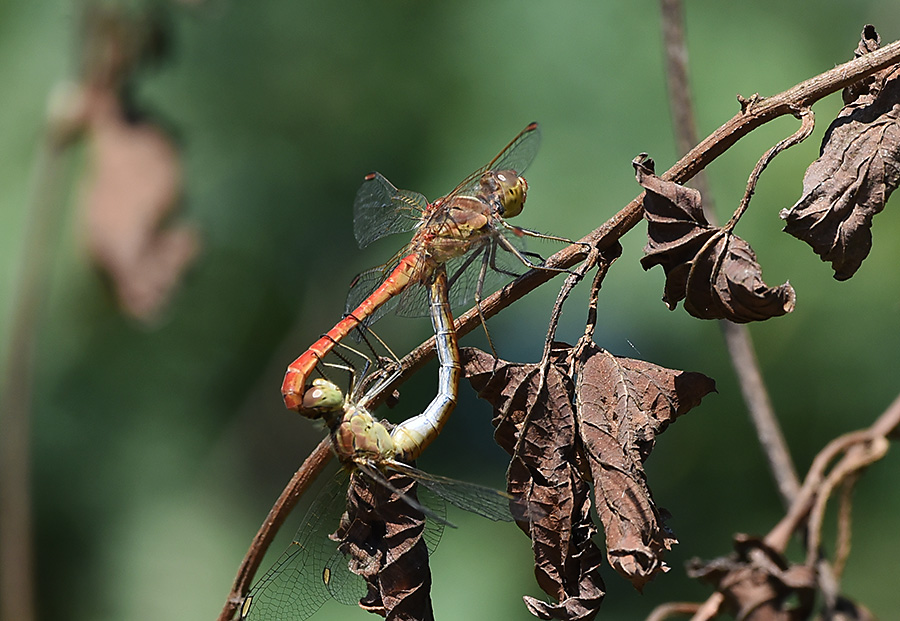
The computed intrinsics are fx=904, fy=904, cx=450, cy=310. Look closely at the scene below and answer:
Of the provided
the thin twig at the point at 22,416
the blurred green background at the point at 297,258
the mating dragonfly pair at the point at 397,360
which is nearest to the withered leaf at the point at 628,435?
the mating dragonfly pair at the point at 397,360

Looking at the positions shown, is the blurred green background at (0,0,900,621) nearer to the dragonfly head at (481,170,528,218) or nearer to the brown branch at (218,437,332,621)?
the dragonfly head at (481,170,528,218)

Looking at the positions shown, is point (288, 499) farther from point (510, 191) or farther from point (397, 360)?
point (510, 191)

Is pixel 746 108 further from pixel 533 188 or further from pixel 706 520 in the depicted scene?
pixel 706 520

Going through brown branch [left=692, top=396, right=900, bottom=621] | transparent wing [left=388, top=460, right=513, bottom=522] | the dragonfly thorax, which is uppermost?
the dragonfly thorax

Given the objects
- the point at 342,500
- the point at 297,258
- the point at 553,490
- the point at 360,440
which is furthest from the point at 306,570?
the point at 297,258

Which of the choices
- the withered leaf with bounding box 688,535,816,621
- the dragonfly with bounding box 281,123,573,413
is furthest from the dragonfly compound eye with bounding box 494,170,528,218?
the withered leaf with bounding box 688,535,816,621

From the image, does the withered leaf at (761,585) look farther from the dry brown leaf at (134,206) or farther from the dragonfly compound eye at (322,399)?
the dry brown leaf at (134,206)
